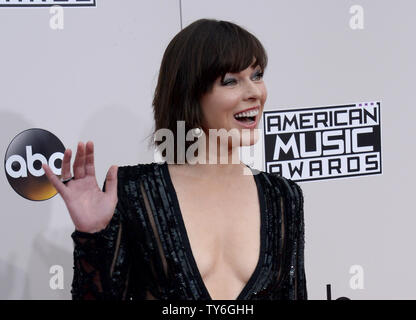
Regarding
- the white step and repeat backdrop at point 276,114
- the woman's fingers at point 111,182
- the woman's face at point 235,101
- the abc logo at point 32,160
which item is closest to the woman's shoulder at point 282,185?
the woman's face at point 235,101

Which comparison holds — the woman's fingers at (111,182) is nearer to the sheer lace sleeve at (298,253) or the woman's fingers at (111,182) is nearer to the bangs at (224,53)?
the bangs at (224,53)

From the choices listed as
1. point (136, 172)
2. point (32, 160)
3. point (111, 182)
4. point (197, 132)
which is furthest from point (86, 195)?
point (32, 160)

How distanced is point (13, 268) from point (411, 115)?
1359 millimetres

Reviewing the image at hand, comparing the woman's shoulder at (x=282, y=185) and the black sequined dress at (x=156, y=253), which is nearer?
the black sequined dress at (x=156, y=253)

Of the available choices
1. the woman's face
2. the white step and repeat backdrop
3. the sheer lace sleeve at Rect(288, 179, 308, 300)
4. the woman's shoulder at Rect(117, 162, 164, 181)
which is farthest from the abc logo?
the sheer lace sleeve at Rect(288, 179, 308, 300)

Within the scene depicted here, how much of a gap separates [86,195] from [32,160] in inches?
25.8

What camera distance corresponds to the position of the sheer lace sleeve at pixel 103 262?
3.41 ft

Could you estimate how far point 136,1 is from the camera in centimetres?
167

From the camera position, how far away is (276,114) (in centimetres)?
183

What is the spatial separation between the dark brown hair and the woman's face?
1 centimetres

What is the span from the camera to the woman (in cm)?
114
